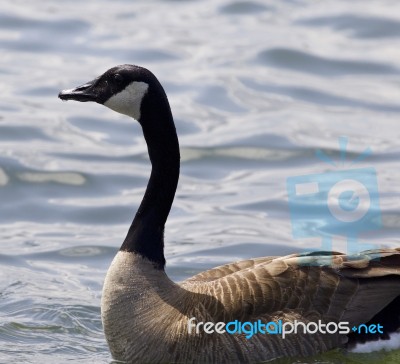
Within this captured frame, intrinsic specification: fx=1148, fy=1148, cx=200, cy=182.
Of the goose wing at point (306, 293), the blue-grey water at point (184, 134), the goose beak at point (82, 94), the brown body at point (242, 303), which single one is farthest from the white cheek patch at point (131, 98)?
the blue-grey water at point (184, 134)

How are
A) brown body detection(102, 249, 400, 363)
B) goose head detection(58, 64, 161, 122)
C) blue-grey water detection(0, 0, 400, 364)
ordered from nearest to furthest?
brown body detection(102, 249, 400, 363), goose head detection(58, 64, 161, 122), blue-grey water detection(0, 0, 400, 364)

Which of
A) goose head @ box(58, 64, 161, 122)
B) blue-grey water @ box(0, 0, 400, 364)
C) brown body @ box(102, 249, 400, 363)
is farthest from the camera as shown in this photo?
blue-grey water @ box(0, 0, 400, 364)

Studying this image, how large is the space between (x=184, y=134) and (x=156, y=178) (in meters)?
6.62

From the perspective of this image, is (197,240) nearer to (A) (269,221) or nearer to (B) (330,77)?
(A) (269,221)

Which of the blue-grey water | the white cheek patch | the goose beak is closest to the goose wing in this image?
the blue-grey water

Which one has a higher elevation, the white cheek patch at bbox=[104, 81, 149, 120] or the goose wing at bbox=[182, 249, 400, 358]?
the white cheek patch at bbox=[104, 81, 149, 120]

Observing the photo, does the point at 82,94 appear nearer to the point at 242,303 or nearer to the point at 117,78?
the point at 117,78

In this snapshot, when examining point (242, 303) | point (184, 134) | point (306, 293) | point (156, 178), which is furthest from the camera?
point (184, 134)

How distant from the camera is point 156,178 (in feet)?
29.9

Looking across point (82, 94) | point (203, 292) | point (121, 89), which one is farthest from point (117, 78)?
point (203, 292)

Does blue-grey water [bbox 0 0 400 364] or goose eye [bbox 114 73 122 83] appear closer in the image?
goose eye [bbox 114 73 122 83]

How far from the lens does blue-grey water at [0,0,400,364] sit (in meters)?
11.6

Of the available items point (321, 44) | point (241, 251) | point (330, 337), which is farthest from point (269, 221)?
point (321, 44)

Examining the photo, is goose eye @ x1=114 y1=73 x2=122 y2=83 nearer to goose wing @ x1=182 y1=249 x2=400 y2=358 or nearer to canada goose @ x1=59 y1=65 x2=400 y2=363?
canada goose @ x1=59 y1=65 x2=400 y2=363
